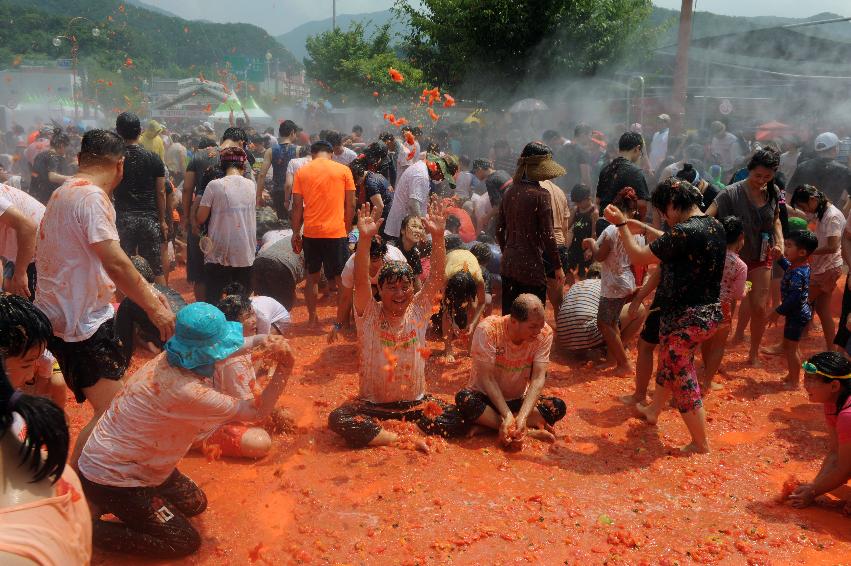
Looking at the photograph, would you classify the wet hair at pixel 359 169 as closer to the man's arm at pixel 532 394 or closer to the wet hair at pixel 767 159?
the man's arm at pixel 532 394

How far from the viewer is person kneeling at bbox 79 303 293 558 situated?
364 centimetres

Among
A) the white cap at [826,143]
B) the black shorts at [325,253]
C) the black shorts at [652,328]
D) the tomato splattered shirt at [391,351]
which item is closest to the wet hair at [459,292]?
the black shorts at [325,253]

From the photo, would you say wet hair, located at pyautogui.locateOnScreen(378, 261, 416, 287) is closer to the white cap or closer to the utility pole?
the white cap

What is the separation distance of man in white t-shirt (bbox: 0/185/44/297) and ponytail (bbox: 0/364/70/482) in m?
3.09

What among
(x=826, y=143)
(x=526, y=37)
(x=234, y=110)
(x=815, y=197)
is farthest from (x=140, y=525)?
(x=234, y=110)

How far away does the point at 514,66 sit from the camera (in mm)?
19828

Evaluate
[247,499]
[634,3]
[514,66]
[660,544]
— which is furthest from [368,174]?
[634,3]

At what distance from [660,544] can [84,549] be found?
10.7 feet

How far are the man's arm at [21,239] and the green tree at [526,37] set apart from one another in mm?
16488

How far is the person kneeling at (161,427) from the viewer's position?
143 inches

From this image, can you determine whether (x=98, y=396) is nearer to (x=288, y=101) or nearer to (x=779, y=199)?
(x=779, y=199)

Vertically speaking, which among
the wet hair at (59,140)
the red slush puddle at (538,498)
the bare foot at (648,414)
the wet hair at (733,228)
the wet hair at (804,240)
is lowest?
the red slush puddle at (538,498)

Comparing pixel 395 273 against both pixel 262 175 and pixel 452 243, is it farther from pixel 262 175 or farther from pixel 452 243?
pixel 262 175

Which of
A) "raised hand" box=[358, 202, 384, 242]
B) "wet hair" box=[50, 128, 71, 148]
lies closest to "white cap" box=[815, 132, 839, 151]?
"raised hand" box=[358, 202, 384, 242]
